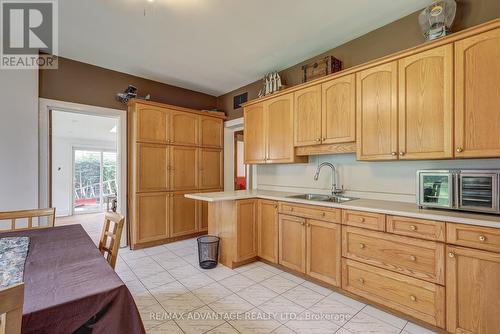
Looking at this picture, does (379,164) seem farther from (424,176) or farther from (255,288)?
(255,288)

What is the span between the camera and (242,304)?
7.04 ft

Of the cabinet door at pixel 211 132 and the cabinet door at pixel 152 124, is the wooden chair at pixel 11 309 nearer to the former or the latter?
the cabinet door at pixel 152 124

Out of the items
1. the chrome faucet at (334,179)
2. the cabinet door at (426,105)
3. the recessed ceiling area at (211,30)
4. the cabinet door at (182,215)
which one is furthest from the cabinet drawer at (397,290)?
the cabinet door at (182,215)

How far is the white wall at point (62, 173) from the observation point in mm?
6414

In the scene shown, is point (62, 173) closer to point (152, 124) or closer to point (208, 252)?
point (152, 124)

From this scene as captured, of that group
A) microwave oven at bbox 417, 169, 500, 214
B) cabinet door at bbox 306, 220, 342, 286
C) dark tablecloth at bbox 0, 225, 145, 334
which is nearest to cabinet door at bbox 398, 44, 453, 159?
microwave oven at bbox 417, 169, 500, 214

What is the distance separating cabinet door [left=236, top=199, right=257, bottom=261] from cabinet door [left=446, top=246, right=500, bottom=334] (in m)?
1.95

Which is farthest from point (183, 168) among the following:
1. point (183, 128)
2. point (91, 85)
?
point (91, 85)

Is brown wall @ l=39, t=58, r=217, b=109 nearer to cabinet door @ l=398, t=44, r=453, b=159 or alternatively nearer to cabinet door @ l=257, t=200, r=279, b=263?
cabinet door @ l=257, t=200, r=279, b=263

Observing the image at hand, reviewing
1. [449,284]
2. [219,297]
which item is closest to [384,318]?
[449,284]

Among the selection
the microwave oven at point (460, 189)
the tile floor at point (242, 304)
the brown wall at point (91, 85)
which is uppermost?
the brown wall at point (91, 85)

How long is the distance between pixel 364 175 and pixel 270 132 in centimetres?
133

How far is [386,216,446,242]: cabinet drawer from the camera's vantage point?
1.71 m

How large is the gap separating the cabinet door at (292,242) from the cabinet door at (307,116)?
96cm
